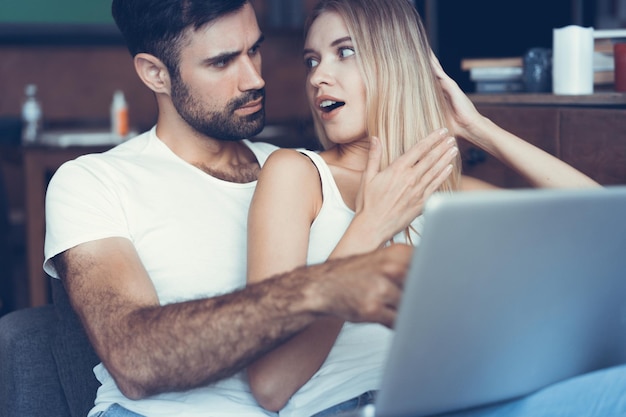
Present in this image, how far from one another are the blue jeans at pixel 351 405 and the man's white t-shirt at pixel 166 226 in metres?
0.11

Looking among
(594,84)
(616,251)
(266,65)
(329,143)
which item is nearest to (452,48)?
(594,84)

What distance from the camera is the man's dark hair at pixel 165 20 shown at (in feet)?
5.37

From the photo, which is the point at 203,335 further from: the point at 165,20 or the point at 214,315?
the point at 165,20

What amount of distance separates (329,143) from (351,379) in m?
0.55

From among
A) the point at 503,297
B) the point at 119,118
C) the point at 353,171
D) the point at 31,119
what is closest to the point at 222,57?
the point at 353,171

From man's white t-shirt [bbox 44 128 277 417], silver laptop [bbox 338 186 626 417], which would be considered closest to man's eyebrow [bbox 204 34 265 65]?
man's white t-shirt [bbox 44 128 277 417]

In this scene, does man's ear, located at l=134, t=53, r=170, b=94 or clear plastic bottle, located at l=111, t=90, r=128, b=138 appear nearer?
man's ear, located at l=134, t=53, r=170, b=94

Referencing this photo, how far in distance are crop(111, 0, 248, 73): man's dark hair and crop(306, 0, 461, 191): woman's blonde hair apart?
0.24 metres

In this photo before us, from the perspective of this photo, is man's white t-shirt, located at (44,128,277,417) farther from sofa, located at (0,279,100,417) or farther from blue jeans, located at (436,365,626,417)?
blue jeans, located at (436,365,626,417)

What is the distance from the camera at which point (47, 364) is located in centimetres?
145

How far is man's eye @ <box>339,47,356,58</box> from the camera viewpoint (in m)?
1.46

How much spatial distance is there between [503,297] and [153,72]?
1123mm

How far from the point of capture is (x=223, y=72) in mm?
1650

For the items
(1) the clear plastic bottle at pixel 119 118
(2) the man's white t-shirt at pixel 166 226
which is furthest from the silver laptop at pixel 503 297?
(1) the clear plastic bottle at pixel 119 118
